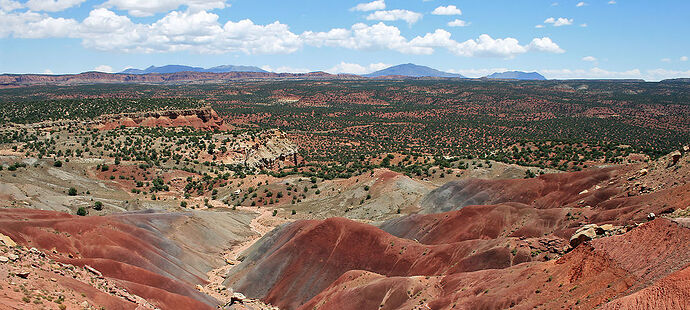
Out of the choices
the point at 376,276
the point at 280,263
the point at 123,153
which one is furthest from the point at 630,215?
the point at 123,153

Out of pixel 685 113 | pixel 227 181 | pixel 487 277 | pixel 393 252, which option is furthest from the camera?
pixel 685 113

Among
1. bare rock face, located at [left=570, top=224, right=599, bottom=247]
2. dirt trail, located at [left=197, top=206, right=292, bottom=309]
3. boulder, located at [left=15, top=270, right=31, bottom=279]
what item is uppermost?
bare rock face, located at [left=570, top=224, right=599, bottom=247]

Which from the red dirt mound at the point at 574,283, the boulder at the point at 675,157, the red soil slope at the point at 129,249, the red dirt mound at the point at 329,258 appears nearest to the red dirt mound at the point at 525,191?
the boulder at the point at 675,157

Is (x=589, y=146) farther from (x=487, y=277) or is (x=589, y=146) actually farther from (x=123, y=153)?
(x=123, y=153)

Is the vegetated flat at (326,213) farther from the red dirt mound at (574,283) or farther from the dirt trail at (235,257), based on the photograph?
the dirt trail at (235,257)

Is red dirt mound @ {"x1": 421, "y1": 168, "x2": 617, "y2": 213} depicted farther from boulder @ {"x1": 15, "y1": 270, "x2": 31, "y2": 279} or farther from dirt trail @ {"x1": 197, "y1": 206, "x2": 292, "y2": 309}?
boulder @ {"x1": 15, "y1": 270, "x2": 31, "y2": 279}

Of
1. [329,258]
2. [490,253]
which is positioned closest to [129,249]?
[329,258]

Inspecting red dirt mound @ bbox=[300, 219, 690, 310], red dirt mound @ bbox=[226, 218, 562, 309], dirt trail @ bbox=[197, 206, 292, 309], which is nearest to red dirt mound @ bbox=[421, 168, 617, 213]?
red dirt mound @ bbox=[226, 218, 562, 309]
